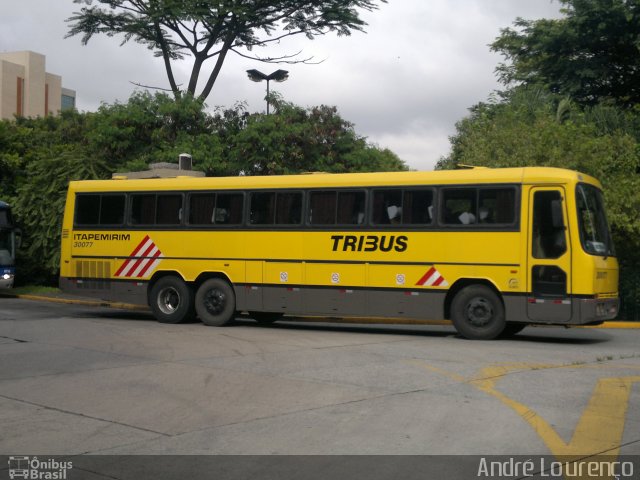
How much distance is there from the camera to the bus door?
1561cm

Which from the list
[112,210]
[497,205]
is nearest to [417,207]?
[497,205]

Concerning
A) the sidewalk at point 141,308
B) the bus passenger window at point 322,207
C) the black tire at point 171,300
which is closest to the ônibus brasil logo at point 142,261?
the black tire at point 171,300

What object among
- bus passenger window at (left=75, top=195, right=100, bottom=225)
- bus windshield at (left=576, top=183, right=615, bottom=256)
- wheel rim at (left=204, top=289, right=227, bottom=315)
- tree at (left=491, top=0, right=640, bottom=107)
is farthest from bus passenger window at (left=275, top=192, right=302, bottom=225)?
tree at (left=491, top=0, right=640, bottom=107)

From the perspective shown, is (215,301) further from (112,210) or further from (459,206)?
(459,206)

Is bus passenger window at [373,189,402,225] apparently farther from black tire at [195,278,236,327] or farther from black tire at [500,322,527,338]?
black tire at [195,278,236,327]

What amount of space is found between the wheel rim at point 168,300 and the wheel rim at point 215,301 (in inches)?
32.7

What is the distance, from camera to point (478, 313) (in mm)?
16422

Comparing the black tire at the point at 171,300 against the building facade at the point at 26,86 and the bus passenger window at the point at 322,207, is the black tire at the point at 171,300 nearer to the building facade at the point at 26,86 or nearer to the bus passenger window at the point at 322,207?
the bus passenger window at the point at 322,207

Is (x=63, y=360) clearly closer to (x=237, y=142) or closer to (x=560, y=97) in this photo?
(x=237, y=142)

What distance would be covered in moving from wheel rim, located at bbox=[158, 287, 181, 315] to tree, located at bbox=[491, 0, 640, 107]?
17016mm

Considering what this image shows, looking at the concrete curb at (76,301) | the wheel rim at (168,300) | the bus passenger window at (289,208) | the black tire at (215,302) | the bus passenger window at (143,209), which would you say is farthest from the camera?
the concrete curb at (76,301)

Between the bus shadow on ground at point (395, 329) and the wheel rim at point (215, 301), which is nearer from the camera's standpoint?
the bus shadow on ground at point (395, 329)

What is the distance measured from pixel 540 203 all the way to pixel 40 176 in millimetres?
18219

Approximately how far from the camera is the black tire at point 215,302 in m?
18.7
